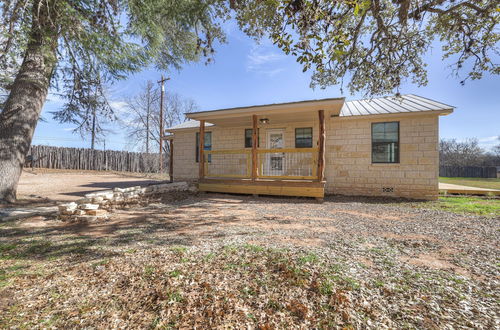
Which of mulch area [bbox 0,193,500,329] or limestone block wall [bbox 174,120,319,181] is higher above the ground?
limestone block wall [bbox 174,120,319,181]

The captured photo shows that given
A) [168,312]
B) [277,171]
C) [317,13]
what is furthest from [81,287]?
[277,171]

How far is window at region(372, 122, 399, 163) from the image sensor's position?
300 inches

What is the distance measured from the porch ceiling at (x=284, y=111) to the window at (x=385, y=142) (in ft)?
5.39

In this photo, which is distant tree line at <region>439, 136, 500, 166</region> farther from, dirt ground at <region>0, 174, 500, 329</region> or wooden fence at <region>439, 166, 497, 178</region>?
dirt ground at <region>0, 174, 500, 329</region>

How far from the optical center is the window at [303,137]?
29.0ft

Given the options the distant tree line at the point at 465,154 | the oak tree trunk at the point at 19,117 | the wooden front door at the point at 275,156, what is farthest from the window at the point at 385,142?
the distant tree line at the point at 465,154

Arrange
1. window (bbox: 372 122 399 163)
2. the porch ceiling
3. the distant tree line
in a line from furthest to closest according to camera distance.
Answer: the distant tree line
window (bbox: 372 122 399 163)
the porch ceiling

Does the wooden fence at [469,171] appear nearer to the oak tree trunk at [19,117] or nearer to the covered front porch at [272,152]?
the covered front porch at [272,152]

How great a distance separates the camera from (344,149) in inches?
320

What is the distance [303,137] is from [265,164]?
6.65 ft

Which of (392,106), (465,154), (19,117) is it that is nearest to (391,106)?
(392,106)

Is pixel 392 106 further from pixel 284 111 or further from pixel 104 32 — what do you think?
pixel 104 32

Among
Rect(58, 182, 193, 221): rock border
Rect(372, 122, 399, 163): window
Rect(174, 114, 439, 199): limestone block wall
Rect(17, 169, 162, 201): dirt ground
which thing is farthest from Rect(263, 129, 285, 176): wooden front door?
Rect(17, 169, 162, 201): dirt ground

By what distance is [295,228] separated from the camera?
3877mm
